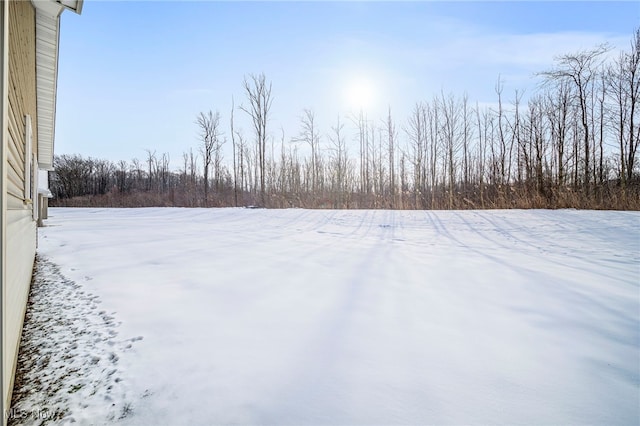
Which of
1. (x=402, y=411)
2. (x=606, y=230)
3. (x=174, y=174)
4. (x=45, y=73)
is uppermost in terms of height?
(x=174, y=174)

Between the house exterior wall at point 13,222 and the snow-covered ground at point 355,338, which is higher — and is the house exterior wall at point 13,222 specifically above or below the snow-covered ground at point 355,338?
above

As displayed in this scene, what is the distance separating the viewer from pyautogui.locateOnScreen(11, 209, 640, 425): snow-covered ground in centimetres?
128

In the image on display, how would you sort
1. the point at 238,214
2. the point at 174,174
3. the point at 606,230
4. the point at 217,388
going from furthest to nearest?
the point at 174,174 → the point at 238,214 → the point at 606,230 → the point at 217,388

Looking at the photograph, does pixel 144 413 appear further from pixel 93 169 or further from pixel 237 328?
pixel 93 169

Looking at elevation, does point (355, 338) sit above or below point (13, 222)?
below

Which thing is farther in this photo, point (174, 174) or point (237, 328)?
point (174, 174)

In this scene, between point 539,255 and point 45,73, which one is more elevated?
point 45,73

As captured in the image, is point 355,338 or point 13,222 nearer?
point 13,222

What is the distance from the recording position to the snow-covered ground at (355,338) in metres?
1.28

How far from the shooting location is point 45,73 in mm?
4574

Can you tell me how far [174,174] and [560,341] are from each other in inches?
1342

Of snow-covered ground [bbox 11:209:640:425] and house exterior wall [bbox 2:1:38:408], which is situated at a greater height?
house exterior wall [bbox 2:1:38:408]

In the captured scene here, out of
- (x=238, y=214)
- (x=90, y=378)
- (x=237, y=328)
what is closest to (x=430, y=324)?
(x=237, y=328)

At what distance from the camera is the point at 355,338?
6.09ft
